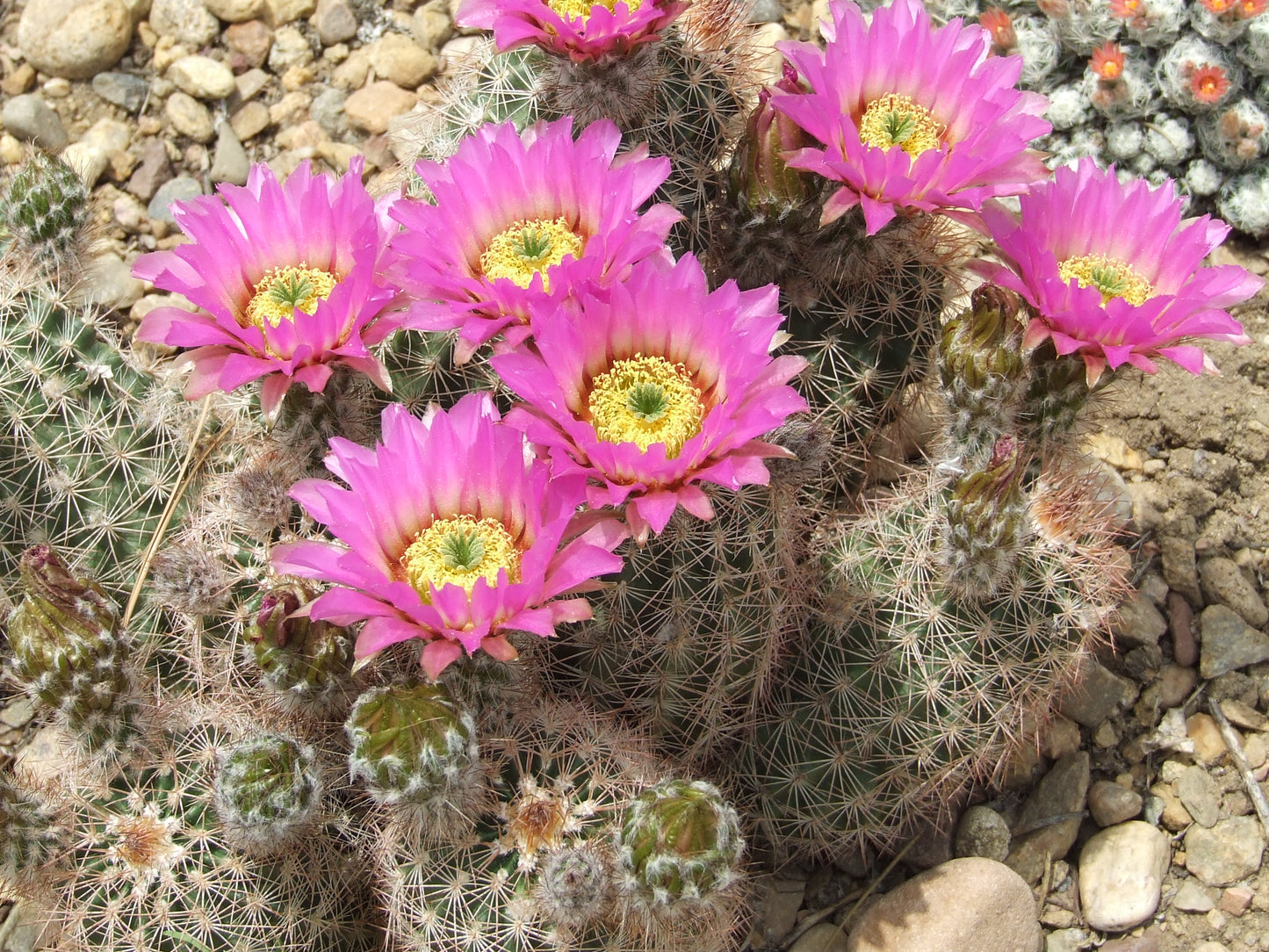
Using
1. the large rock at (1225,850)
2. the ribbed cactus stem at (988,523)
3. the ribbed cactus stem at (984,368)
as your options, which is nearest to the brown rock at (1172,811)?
the large rock at (1225,850)

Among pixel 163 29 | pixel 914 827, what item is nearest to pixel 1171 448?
pixel 914 827

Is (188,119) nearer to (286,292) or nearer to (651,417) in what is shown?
(286,292)

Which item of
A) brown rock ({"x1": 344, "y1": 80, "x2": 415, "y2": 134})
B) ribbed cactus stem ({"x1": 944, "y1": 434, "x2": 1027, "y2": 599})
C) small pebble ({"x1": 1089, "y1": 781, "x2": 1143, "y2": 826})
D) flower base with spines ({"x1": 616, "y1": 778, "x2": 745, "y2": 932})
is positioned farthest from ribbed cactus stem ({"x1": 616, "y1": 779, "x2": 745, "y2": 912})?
Result: brown rock ({"x1": 344, "y1": 80, "x2": 415, "y2": 134})

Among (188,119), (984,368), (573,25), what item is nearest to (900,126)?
(984,368)

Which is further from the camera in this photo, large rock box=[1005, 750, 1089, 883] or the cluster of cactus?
the cluster of cactus

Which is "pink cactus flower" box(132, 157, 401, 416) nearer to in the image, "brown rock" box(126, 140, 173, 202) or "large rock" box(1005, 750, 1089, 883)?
"brown rock" box(126, 140, 173, 202)

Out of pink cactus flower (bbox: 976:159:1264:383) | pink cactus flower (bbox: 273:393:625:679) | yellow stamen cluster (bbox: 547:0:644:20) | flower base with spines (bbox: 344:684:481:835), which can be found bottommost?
flower base with spines (bbox: 344:684:481:835)

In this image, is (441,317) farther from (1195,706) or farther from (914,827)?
(1195,706)
